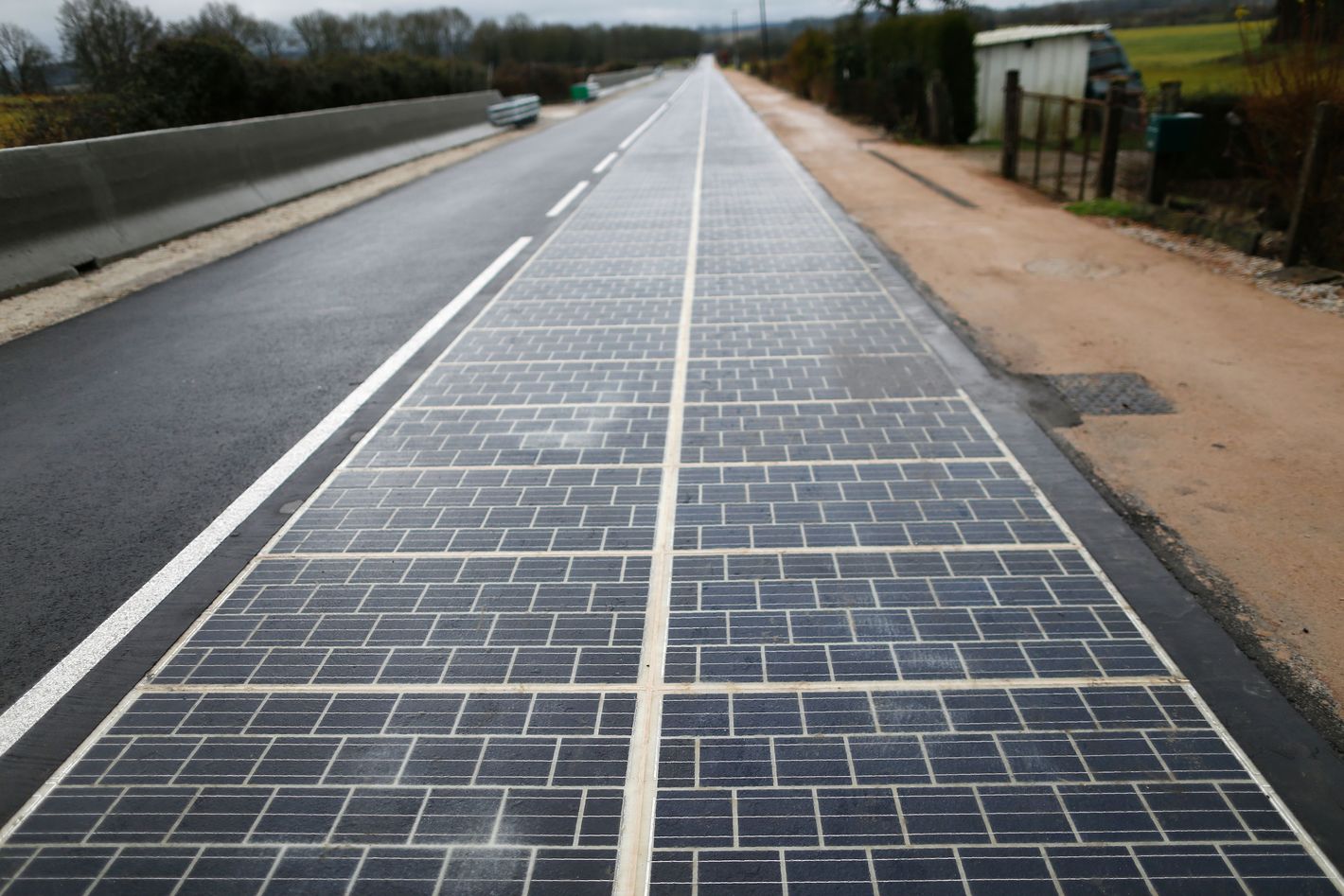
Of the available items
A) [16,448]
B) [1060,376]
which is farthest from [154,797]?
[1060,376]

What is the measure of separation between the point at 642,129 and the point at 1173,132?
21362 mm

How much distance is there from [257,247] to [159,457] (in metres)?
7.49

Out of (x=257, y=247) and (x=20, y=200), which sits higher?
(x=20, y=200)

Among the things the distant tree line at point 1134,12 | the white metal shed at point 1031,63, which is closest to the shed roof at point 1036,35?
the white metal shed at point 1031,63

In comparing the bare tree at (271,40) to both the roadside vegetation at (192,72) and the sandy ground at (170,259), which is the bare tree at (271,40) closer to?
the roadside vegetation at (192,72)

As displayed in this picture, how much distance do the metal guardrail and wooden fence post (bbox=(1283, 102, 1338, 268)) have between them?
2580 centimetres

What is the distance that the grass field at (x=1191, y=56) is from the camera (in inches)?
572

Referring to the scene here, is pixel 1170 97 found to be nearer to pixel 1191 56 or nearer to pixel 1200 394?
pixel 1200 394

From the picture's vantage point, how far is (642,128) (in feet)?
100

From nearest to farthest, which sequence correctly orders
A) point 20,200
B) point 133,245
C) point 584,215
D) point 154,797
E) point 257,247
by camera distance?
point 154,797 → point 20,200 → point 133,245 → point 257,247 → point 584,215

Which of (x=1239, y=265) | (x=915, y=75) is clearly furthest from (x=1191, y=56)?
(x=1239, y=265)

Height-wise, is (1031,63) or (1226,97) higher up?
(1031,63)

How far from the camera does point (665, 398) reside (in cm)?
650

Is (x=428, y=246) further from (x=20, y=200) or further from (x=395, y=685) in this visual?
(x=395, y=685)
